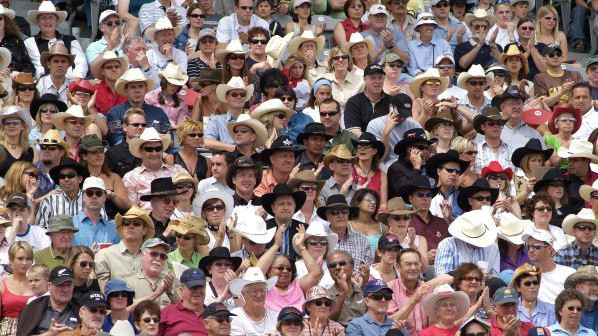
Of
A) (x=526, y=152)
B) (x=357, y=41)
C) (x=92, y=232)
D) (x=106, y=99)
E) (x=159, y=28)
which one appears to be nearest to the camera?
(x=92, y=232)

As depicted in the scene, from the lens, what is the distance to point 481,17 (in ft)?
78.6

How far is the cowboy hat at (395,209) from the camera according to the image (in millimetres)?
18266

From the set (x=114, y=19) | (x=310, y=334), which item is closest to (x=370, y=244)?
(x=310, y=334)

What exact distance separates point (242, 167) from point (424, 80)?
341 cm

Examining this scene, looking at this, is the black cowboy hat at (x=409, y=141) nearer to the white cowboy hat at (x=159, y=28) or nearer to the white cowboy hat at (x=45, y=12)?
the white cowboy hat at (x=159, y=28)

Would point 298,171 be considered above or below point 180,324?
below

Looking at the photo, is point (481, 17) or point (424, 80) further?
point (481, 17)

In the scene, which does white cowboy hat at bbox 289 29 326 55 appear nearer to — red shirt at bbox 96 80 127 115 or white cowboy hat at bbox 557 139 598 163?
red shirt at bbox 96 80 127 115

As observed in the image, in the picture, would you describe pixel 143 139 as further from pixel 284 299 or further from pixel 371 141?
pixel 284 299

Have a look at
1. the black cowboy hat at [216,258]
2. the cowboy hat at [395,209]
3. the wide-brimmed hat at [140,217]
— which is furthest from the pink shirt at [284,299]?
the cowboy hat at [395,209]

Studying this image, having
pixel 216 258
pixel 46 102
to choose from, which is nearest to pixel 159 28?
pixel 46 102

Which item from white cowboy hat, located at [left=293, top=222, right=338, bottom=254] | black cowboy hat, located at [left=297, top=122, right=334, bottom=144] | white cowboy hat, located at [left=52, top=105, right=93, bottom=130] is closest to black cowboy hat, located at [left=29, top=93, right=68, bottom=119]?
white cowboy hat, located at [left=52, top=105, right=93, bottom=130]

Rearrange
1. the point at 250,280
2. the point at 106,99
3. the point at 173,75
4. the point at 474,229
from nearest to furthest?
the point at 250,280 → the point at 474,229 → the point at 106,99 → the point at 173,75

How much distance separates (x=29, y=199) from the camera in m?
18.0
